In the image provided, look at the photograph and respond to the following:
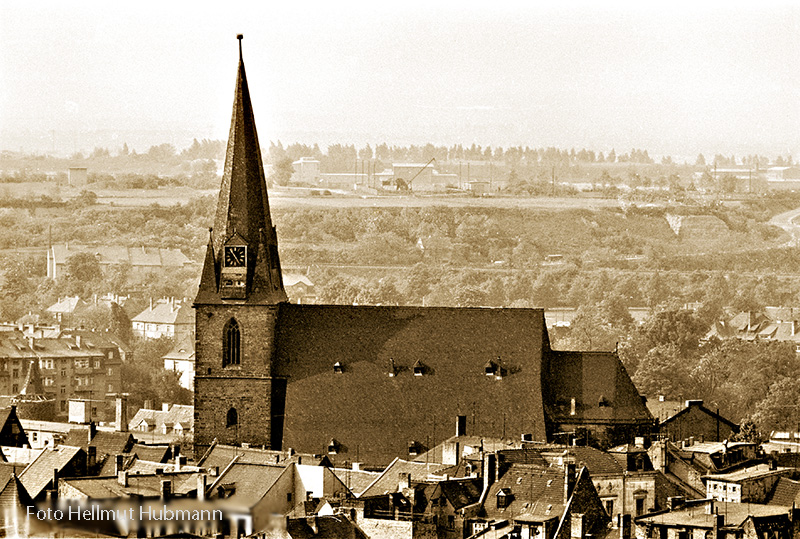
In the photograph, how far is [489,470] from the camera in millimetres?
66312

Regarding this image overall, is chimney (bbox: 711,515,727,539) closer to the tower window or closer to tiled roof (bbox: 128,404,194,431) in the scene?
the tower window

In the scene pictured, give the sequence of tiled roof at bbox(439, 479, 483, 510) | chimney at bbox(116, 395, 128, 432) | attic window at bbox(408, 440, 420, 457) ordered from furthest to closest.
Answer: chimney at bbox(116, 395, 128, 432)
attic window at bbox(408, 440, 420, 457)
tiled roof at bbox(439, 479, 483, 510)

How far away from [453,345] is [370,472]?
718cm

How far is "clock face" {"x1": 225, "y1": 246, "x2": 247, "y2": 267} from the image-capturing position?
264 ft

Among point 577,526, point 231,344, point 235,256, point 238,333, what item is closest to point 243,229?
point 235,256

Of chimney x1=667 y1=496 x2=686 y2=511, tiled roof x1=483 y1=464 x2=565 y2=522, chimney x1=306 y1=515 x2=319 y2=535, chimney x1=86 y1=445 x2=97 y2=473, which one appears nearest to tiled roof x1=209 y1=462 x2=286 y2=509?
tiled roof x1=483 y1=464 x2=565 y2=522

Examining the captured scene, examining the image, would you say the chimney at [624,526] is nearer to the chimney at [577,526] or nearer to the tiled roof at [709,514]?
the tiled roof at [709,514]

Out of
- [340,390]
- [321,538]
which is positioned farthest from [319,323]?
[321,538]

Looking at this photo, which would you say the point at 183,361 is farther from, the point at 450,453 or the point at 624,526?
the point at 624,526

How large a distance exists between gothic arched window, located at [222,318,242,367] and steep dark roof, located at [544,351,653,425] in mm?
12296

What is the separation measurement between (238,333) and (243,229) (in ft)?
14.6

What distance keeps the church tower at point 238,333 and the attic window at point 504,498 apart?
16171 millimetres

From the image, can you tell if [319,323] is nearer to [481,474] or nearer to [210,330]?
[210,330]

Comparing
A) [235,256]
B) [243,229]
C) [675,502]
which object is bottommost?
[675,502]
